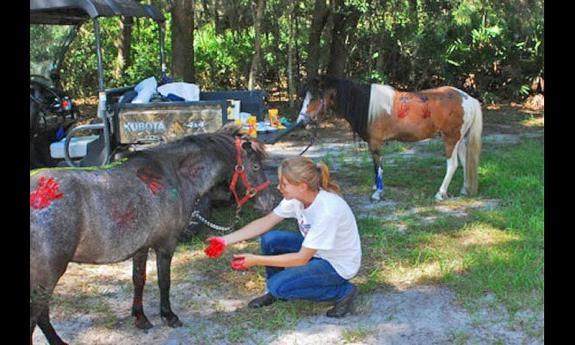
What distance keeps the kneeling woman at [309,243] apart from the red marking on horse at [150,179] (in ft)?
1.47

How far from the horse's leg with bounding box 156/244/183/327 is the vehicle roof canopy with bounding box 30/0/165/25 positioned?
283cm

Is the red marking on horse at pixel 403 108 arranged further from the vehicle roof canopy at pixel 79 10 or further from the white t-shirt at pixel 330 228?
the white t-shirt at pixel 330 228

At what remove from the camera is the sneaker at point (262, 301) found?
167 inches

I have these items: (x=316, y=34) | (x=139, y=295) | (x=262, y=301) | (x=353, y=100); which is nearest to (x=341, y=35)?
(x=316, y=34)

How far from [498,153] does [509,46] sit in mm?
6403

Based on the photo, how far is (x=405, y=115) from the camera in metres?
7.03

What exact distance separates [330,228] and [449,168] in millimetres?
3710

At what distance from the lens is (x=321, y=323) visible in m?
4.00

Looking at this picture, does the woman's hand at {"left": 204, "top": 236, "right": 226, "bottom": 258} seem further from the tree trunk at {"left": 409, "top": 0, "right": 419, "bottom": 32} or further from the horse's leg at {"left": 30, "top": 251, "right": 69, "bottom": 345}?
the tree trunk at {"left": 409, "top": 0, "right": 419, "bottom": 32}

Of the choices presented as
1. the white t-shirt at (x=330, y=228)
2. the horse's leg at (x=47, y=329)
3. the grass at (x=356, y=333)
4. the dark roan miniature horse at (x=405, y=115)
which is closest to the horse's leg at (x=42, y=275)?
the horse's leg at (x=47, y=329)

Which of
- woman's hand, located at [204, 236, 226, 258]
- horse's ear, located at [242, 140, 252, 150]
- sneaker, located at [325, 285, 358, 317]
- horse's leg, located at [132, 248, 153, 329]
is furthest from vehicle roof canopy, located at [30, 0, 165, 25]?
sneaker, located at [325, 285, 358, 317]

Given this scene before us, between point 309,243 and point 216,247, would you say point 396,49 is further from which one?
point 216,247
